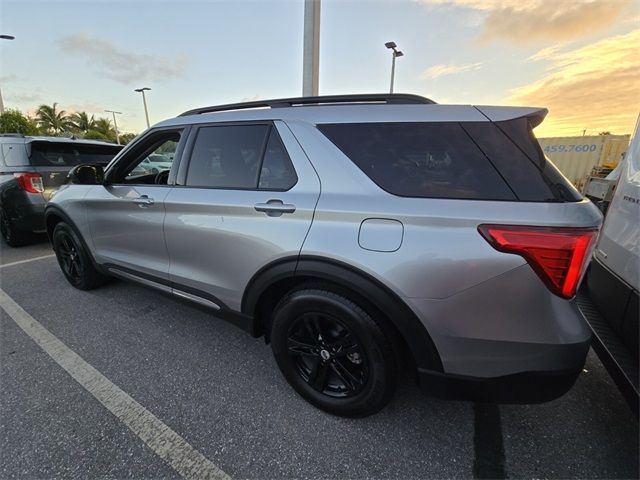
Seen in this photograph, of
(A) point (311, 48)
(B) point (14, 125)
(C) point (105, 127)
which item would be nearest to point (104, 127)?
(C) point (105, 127)

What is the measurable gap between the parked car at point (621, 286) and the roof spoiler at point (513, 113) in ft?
2.49

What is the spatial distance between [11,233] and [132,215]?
406 centimetres

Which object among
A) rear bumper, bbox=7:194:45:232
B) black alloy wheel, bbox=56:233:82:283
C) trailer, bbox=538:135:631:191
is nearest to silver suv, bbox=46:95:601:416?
black alloy wheel, bbox=56:233:82:283

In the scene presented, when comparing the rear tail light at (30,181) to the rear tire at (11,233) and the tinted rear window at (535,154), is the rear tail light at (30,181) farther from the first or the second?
the tinted rear window at (535,154)

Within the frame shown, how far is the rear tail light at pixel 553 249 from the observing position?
1.31 meters

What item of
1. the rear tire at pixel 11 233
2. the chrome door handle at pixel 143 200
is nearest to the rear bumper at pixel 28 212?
the rear tire at pixel 11 233

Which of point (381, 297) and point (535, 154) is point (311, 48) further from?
point (381, 297)

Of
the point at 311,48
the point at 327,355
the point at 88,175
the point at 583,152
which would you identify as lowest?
the point at 327,355

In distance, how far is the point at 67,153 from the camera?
5.08 metres

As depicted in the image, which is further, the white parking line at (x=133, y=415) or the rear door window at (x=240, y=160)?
the rear door window at (x=240, y=160)

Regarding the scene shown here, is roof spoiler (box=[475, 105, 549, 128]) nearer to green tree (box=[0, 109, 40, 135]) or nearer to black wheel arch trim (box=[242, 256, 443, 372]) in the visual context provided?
black wheel arch trim (box=[242, 256, 443, 372])

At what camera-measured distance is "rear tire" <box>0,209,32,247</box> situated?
16.3 ft

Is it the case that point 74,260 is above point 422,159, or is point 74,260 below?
below

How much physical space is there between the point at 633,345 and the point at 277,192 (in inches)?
79.7
